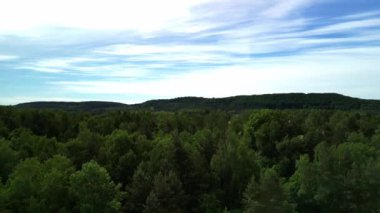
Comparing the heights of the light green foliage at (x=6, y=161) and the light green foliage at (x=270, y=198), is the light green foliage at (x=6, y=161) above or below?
above

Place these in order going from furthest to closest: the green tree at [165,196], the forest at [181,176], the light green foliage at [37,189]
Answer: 1. the green tree at [165,196]
2. the forest at [181,176]
3. the light green foliage at [37,189]

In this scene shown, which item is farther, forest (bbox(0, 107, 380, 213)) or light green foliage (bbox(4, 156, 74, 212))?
forest (bbox(0, 107, 380, 213))

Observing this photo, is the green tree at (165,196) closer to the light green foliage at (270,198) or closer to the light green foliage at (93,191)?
the light green foliage at (93,191)

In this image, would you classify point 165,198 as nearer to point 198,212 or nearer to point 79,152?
point 198,212

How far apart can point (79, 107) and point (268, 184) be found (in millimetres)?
155395

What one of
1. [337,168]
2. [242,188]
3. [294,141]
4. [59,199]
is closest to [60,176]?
[59,199]

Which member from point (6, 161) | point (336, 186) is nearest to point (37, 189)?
point (6, 161)

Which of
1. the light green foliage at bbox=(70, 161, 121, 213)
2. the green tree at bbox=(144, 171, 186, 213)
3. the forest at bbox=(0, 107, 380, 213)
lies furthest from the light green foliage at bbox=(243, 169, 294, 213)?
the light green foliage at bbox=(70, 161, 121, 213)

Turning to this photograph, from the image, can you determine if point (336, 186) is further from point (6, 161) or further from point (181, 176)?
point (6, 161)

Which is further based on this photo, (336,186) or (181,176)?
(181,176)

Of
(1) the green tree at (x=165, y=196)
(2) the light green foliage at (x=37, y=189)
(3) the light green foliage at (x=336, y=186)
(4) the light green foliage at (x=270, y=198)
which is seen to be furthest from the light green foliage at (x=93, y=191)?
(3) the light green foliage at (x=336, y=186)

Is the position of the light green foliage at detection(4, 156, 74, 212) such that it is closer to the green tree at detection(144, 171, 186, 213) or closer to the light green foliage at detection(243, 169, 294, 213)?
the green tree at detection(144, 171, 186, 213)

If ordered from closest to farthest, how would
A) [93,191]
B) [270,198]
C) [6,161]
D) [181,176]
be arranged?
1. [93,191]
2. [270,198]
3. [6,161]
4. [181,176]

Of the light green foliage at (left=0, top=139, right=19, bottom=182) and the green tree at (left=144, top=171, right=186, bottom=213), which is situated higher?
the light green foliage at (left=0, top=139, right=19, bottom=182)
